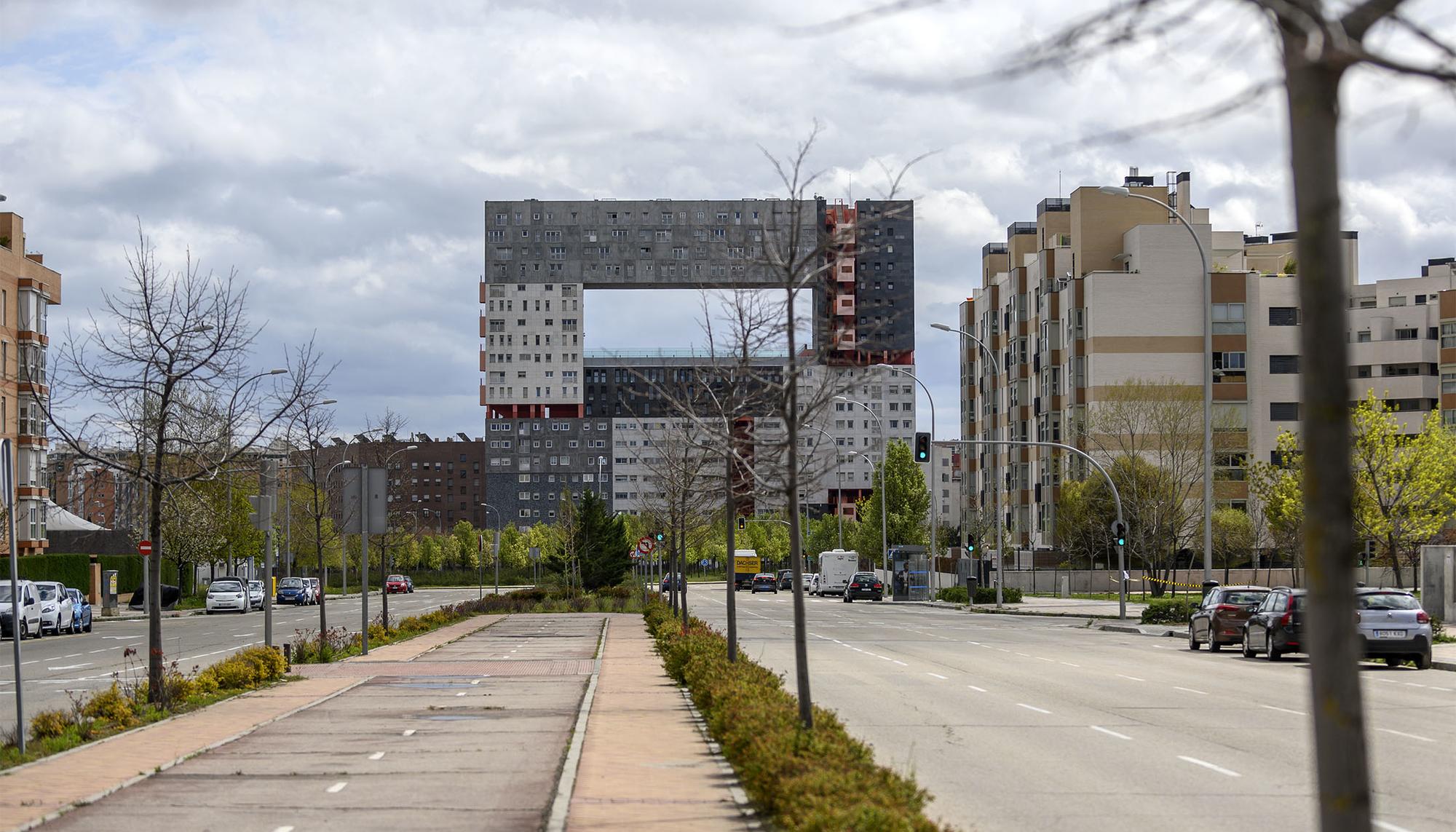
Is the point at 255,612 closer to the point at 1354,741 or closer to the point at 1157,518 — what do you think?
the point at 1157,518

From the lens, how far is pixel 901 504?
10375 cm

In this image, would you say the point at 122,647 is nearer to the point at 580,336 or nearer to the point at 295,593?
the point at 295,593

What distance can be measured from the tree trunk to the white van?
87077 millimetres

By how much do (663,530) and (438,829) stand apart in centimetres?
3356

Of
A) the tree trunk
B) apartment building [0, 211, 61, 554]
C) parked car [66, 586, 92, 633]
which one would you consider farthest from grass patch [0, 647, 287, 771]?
apartment building [0, 211, 61, 554]

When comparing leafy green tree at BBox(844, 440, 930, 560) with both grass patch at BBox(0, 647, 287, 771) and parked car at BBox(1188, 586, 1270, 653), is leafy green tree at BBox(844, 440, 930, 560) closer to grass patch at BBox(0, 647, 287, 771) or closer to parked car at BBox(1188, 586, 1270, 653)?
parked car at BBox(1188, 586, 1270, 653)

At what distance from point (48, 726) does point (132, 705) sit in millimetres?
2197

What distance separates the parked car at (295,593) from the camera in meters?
71.9

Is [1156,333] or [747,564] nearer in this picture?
[1156,333]

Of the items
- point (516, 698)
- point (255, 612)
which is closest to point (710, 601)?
point (255, 612)

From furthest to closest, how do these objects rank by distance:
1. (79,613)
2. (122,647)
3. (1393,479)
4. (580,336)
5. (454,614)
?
(580,336) < (454,614) < (79,613) < (1393,479) < (122,647)

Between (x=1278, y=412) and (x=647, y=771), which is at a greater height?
(x=1278, y=412)

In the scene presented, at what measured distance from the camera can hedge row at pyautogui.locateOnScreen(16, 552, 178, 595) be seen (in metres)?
57.3

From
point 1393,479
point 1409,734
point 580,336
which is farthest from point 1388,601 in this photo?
point 580,336
